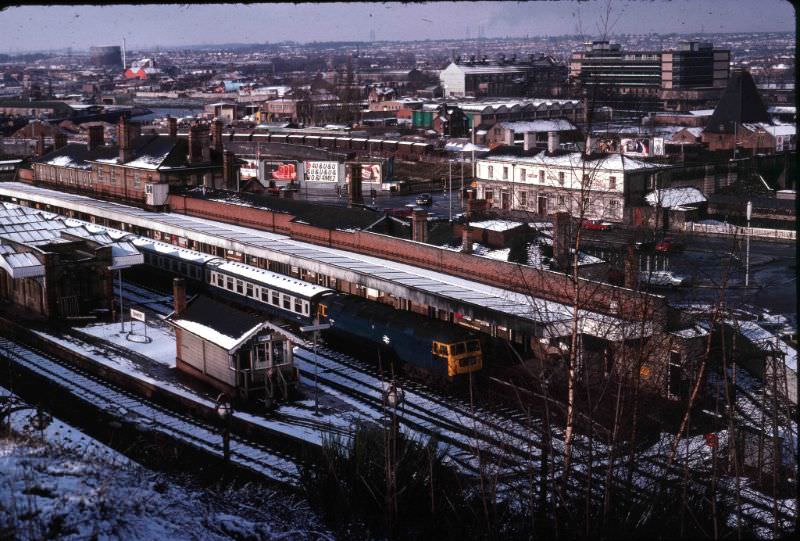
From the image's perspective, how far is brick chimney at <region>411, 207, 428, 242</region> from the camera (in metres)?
17.5

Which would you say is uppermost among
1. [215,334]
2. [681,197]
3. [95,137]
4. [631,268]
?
[95,137]

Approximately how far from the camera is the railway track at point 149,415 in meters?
10.2

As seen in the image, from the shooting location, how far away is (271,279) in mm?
17047

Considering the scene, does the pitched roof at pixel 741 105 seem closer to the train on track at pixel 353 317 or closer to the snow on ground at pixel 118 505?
the train on track at pixel 353 317

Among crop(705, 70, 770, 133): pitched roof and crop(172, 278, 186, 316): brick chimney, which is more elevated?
crop(705, 70, 770, 133): pitched roof

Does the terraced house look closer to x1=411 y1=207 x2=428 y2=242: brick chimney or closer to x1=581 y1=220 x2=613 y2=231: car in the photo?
x1=581 y1=220 x2=613 y2=231: car

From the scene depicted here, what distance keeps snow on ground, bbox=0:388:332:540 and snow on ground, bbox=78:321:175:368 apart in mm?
5397

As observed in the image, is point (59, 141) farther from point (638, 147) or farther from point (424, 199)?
point (638, 147)

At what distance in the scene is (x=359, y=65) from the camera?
481 feet

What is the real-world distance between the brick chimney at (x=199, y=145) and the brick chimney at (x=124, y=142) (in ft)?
5.88

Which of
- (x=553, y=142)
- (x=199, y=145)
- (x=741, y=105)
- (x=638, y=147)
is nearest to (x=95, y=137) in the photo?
(x=199, y=145)

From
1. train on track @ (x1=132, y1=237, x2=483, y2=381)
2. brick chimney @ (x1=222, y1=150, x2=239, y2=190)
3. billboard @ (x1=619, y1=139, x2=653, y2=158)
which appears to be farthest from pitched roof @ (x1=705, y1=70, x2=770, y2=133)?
train on track @ (x1=132, y1=237, x2=483, y2=381)

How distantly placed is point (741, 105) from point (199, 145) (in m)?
25.1

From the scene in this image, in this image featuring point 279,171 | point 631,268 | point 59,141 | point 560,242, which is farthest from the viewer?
point 279,171
